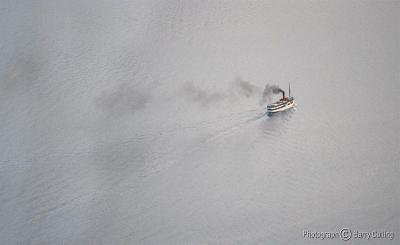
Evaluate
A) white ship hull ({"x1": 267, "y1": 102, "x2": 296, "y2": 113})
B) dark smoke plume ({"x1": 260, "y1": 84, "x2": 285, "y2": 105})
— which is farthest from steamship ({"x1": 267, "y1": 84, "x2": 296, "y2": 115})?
dark smoke plume ({"x1": 260, "y1": 84, "x2": 285, "y2": 105})

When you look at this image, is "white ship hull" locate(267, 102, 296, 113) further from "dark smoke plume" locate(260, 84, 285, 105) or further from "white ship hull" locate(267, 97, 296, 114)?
"dark smoke plume" locate(260, 84, 285, 105)

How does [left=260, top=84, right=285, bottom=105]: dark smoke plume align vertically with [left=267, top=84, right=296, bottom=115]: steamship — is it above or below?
above

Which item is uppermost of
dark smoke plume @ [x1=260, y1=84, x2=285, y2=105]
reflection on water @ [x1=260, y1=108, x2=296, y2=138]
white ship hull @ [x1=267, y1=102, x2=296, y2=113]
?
dark smoke plume @ [x1=260, y1=84, x2=285, y2=105]

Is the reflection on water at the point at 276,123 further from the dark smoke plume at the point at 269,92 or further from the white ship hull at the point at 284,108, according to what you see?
the dark smoke plume at the point at 269,92

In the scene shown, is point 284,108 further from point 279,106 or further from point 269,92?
point 269,92

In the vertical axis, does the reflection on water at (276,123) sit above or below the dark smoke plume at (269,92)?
below

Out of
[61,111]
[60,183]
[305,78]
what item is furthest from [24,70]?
[305,78]

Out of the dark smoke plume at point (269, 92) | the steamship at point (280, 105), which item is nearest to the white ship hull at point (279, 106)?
the steamship at point (280, 105)

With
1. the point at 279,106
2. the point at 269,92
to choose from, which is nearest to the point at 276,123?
the point at 279,106
